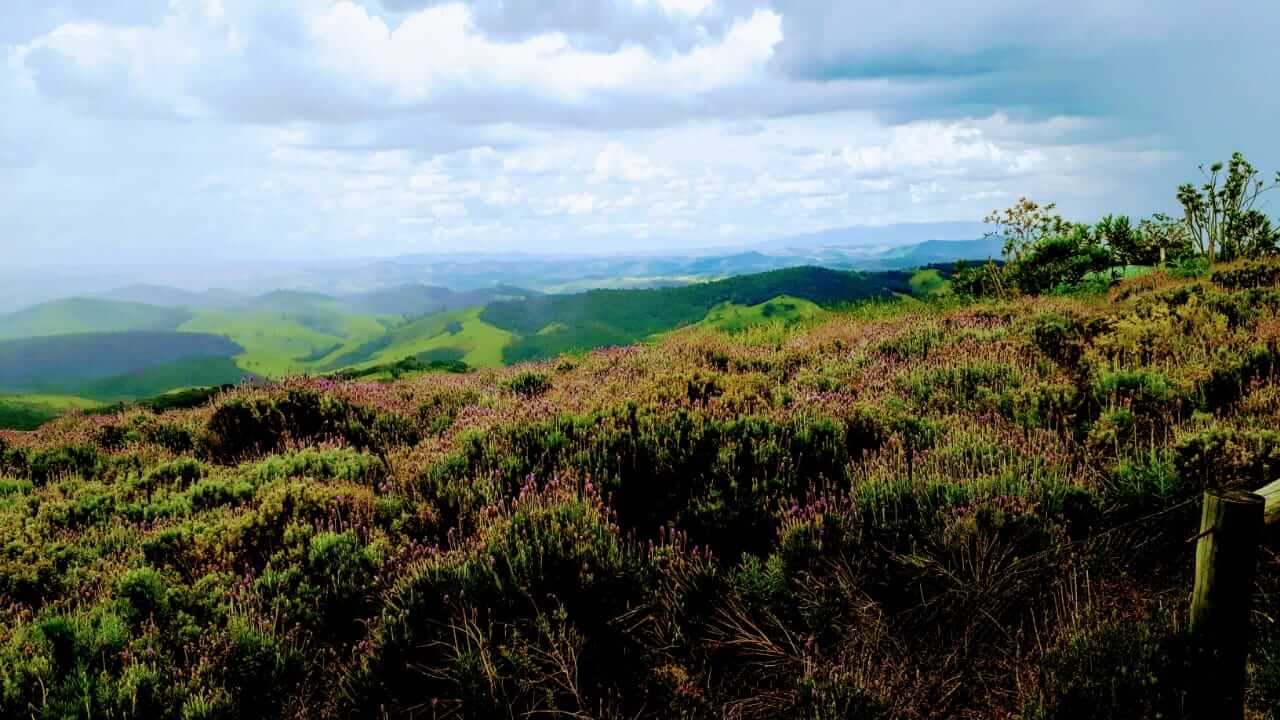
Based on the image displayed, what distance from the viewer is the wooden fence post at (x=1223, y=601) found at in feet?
9.16

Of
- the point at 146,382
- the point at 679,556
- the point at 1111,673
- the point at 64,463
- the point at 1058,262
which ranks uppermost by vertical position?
the point at 1058,262

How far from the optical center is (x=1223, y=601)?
2.91m

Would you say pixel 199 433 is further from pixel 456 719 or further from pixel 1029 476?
pixel 1029 476

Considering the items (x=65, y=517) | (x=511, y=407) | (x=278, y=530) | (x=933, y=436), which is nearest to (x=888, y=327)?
(x=933, y=436)

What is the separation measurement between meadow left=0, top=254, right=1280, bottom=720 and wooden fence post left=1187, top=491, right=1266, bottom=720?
201 millimetres

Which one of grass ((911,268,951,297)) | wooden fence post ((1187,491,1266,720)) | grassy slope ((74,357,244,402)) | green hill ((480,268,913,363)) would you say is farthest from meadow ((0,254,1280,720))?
grassy slope ((74,357,244,402))

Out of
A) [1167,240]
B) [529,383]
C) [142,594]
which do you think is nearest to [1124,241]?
[1167,240]

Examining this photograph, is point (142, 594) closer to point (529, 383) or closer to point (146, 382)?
point (529, 383)

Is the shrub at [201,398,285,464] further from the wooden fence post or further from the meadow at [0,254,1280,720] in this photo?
the wooden fence post

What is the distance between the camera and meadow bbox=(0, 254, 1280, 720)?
3541 millimetres

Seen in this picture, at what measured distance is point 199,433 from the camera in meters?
8.52

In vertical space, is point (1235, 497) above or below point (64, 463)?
above

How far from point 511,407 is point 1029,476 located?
5.36m

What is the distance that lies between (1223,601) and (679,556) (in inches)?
107
